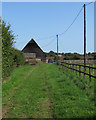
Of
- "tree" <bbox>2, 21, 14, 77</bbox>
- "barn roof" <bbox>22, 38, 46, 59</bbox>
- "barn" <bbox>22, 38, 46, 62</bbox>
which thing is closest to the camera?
"tree" <bbox>2, 21, 14, 77</bbox>

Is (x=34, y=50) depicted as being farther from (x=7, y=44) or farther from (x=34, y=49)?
(x=7, y=44)

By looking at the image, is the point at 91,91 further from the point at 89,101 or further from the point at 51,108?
the point at 51,108

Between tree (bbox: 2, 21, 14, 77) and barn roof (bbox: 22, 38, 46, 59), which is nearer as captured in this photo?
tree (bbox: 2, 21, 14, 77)

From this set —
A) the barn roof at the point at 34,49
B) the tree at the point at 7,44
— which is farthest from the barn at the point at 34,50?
the tree at the point at 7,44

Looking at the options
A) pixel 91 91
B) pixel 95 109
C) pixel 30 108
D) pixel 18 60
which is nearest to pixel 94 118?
pixel 95 109

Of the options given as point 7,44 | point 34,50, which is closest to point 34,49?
point 34,50

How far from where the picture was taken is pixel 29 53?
212 ft

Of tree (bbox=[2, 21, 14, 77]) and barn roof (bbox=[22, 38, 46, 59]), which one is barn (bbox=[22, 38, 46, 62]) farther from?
tree (bbox=[2, 21, 14, 77])

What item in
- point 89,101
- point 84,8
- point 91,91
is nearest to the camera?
point 89,101

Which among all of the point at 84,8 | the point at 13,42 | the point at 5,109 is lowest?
the point at 5,109

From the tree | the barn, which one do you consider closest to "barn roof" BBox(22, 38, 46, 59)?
the barn

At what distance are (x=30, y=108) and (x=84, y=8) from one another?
48.0ft

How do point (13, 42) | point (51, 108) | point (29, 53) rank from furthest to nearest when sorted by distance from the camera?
point (29, 53)
point (13, 42)
point (51, 108)

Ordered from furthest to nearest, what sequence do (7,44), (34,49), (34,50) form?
(34,49) → (34,50) → (7,44)
